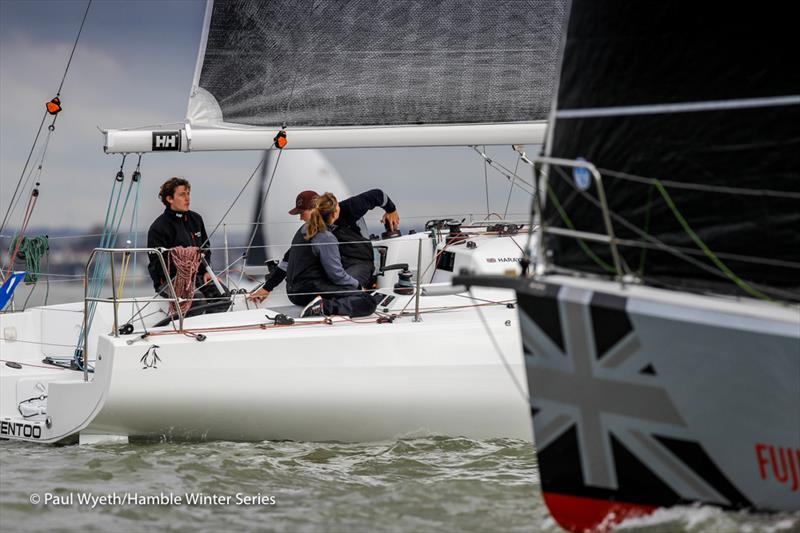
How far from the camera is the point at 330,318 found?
6.30m

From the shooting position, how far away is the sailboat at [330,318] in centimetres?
587

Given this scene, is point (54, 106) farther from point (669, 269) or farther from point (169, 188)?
point (669, 269)

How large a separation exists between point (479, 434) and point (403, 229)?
2.57 m

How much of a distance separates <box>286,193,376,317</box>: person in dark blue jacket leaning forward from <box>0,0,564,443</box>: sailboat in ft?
0.71

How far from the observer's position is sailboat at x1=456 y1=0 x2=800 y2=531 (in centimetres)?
412

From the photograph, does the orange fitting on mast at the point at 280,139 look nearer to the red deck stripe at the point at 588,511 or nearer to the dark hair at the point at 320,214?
the dark hair at the point at 320,214

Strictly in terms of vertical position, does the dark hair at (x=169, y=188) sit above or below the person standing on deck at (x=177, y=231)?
above

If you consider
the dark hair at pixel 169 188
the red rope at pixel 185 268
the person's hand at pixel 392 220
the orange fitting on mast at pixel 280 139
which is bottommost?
the red rope at pixel 185 268

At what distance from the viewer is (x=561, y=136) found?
4.35 metres

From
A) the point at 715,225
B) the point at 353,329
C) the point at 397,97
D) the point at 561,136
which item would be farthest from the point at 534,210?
the point at 397,97

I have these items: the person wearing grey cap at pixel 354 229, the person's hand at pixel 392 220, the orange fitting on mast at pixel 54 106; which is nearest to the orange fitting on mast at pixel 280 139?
the person wearing grey cap at pixel 354 229

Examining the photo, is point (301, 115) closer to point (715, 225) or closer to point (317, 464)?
point (317, 464)

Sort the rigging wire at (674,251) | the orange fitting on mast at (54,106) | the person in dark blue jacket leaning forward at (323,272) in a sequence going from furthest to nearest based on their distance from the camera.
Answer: the orange fitting on mast at (54,106) → the person in dark blue jacket leaning forward at (323,272) → the rigging wire at (674,251)

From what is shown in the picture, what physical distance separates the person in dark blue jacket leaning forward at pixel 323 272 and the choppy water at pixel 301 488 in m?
0.87
